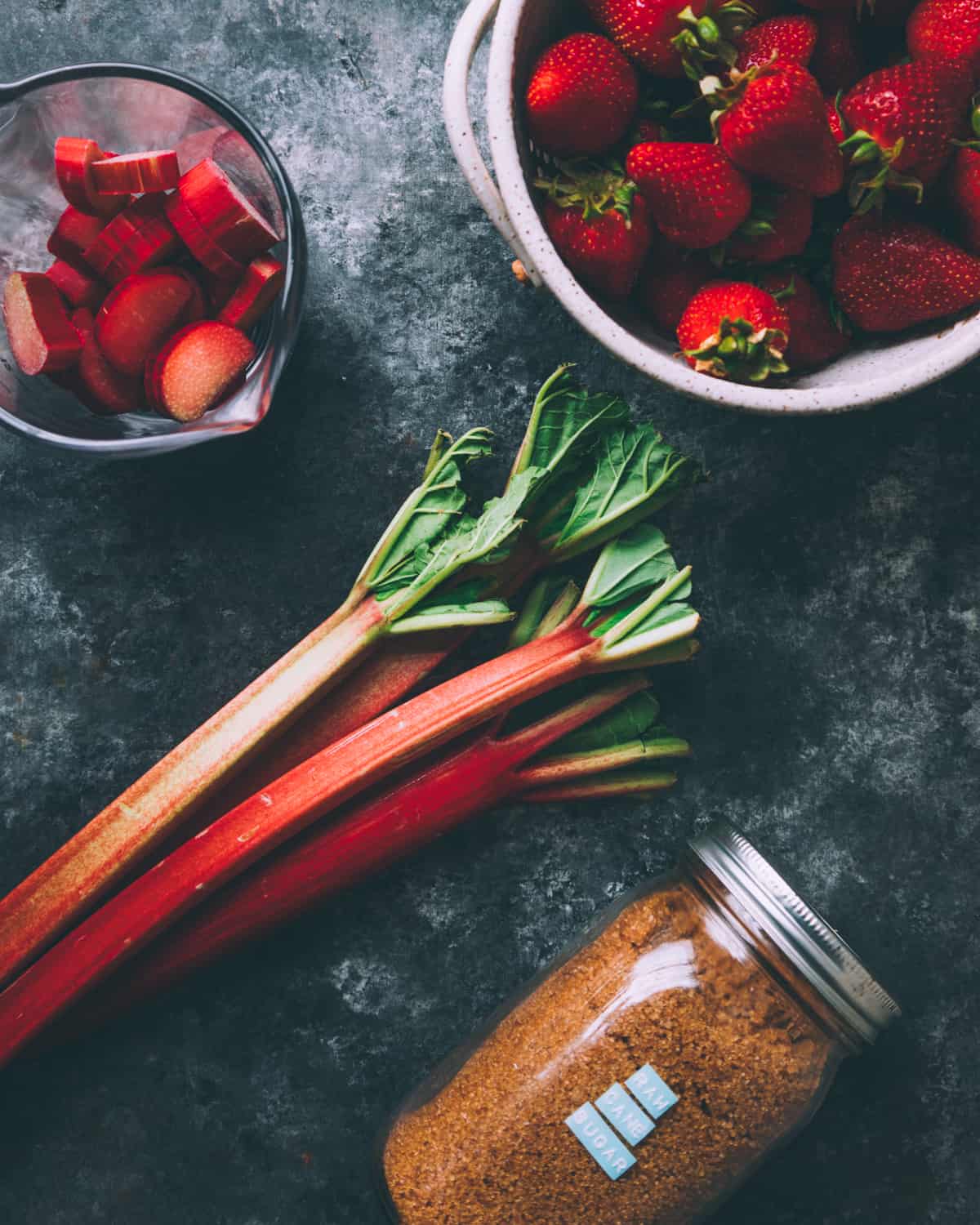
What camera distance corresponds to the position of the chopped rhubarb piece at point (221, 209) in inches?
55.7

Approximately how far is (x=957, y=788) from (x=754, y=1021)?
57 centimetres

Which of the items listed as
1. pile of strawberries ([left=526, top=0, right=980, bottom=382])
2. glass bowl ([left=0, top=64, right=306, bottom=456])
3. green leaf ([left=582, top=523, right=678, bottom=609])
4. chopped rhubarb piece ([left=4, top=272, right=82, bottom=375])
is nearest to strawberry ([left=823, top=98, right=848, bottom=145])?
pile of strawberries ([left=526, top=0, right=980, bottom=382])

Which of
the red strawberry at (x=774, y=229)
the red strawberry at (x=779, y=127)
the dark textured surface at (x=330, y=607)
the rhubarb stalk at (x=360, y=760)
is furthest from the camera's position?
the dark textured surface at (x=330, y=607)

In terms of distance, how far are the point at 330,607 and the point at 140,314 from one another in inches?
21.3

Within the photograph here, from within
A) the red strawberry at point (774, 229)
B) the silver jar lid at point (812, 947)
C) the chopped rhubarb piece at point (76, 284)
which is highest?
the chopped rhubarb piece at point (76, 284)

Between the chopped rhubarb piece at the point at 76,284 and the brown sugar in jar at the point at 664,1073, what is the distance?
1.20m

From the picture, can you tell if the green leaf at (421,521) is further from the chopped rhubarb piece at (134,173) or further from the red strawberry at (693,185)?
the chopped rhubarb piece at (134,173)

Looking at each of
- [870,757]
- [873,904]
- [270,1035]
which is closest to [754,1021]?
[873,904]

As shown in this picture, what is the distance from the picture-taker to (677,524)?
1.69m

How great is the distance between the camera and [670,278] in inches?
54.8

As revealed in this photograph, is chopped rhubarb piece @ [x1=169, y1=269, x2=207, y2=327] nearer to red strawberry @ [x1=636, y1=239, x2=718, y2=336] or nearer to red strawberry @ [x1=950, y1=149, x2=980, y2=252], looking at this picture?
red strawberry @ [x1=636, y1=239, x2=718, y2=336]

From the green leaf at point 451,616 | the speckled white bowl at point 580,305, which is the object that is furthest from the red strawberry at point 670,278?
the green leaf at point 451,616

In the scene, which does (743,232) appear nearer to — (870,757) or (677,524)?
(677,524)

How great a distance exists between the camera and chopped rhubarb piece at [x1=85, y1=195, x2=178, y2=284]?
1438mm
